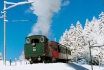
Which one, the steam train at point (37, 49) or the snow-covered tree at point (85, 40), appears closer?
the steam train at point (37, 49)

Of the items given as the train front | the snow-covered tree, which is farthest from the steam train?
the snow-covered tree

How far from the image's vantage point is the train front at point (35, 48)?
32688 millimetres

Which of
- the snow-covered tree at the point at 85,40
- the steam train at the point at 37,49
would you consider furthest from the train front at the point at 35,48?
the snow-covered tree at the point at 85,40

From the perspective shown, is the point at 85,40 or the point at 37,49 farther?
the point at 85,40

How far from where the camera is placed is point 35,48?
3300 cm

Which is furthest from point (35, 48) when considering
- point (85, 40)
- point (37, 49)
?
point (85, 40)

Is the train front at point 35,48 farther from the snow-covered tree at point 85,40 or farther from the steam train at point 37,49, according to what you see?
the snow-covered tree at point 85,40

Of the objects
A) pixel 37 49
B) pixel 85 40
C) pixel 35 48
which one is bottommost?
pixel 37 49

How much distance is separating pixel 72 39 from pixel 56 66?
48818 mm

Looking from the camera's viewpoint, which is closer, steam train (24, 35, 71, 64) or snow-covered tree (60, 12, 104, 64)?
steam train (24, 35, 71, 64)

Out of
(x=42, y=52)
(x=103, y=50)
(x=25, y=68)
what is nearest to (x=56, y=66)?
(x=42, y=52)

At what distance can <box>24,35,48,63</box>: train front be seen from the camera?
32.7 metres

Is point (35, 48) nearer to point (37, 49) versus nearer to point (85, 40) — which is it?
point (37, 49)

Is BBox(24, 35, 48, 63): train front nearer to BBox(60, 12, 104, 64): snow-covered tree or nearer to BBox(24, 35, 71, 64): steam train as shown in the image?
BBox(24, 35, 71, 64): steam train
